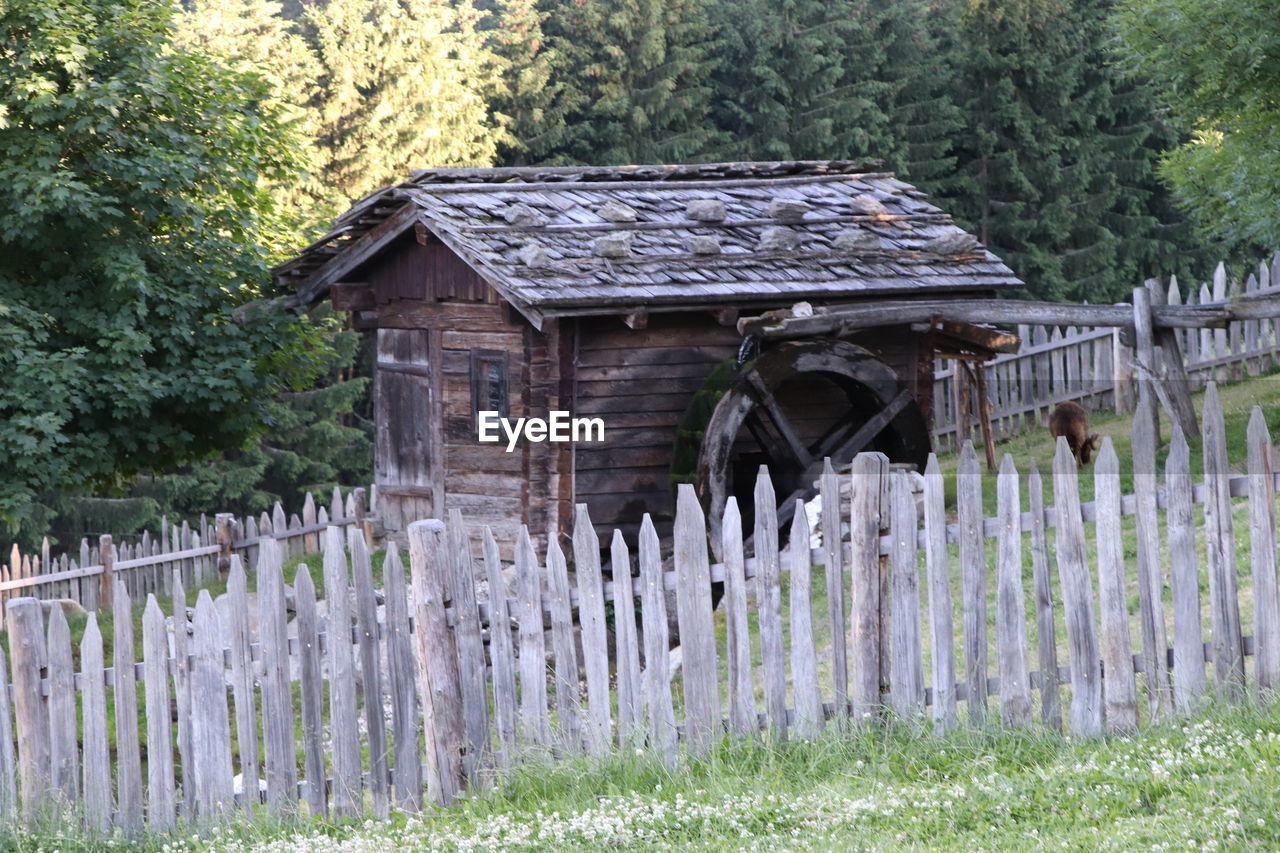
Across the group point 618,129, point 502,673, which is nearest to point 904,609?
point 502,673

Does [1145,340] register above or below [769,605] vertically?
above

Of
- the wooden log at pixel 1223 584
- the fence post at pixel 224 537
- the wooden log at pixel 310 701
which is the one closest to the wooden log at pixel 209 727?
the wooden log at pixel 310 701

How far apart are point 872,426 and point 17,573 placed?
9.29 m

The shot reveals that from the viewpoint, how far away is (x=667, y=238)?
13703 millimetres

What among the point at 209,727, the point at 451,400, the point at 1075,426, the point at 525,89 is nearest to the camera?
the point at 209,727

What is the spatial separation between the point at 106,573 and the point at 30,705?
9.21 meters

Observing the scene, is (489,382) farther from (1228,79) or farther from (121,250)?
(1228,79)

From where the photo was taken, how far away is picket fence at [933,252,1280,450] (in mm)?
19297

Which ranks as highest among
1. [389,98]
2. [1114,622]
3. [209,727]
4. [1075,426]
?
[389,98]

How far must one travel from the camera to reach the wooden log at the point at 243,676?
6.80 metres

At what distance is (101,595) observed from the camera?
15945 millimetres

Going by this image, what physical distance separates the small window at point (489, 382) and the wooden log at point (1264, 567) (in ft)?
26.3

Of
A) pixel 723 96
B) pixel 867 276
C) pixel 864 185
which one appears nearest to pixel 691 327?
pixel 867 276

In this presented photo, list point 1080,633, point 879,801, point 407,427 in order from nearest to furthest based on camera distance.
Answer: point 879,801, point 1080,633, point 407,427
